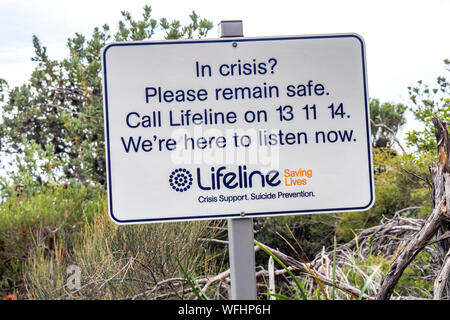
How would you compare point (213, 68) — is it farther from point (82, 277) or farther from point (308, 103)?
point (82, 277)

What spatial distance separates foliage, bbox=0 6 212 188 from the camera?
9.38 metres

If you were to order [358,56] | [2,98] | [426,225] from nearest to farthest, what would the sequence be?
[358,56]
[426,225]
[2,98]

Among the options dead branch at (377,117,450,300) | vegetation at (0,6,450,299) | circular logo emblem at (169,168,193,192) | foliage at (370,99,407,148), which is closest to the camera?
circular logo emblem at (169,168,193,192)

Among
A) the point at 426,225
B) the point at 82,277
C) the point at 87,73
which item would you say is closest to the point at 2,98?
the point at 87,73

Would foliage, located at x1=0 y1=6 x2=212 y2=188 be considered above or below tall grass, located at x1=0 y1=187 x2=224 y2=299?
above

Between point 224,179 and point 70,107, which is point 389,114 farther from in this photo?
point 224,179

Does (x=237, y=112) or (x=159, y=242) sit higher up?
(x=237, y=112)

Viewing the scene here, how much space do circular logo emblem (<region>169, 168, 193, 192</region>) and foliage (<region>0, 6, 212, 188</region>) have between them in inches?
288

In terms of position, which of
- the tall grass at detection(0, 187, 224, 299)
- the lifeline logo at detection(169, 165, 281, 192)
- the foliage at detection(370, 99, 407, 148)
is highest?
the foliage at detection(370, 99, 407, 148)

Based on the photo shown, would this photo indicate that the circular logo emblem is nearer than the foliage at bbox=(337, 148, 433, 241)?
Yes

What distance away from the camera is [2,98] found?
10.9 meters

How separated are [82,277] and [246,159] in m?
3.61

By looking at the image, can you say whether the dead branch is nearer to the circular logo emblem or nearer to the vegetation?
the vegetation

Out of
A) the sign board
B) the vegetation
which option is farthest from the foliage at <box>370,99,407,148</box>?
the sign board
